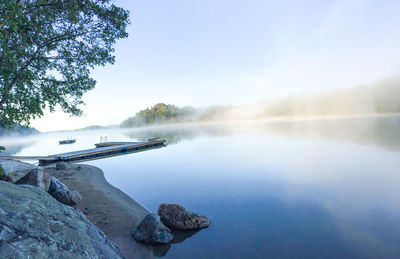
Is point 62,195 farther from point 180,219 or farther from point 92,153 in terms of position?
point 92,153

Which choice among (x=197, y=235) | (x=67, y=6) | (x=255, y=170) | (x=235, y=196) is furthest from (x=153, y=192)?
(x=67, y=6)

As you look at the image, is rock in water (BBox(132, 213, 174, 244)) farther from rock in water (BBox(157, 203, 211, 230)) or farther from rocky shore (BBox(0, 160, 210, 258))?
rock in water (BBox(157, 203, 211, 230))

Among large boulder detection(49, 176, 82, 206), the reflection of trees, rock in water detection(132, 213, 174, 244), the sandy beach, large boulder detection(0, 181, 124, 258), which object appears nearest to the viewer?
large boulder detection(0, 181, 124, 258)

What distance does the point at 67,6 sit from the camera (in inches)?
348

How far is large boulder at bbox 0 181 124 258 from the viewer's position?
3.10 m

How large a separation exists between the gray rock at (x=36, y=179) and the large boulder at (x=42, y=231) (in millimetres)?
4472

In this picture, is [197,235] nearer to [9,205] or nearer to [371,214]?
[9,205]

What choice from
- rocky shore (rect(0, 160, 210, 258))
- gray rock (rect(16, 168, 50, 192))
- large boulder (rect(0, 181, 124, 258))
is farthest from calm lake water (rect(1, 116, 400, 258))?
gray rock (rect(16, 168, 50, 192))

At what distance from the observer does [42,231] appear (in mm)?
3539

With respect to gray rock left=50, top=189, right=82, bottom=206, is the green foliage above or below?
above

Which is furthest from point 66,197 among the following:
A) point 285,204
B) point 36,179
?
point 285,204

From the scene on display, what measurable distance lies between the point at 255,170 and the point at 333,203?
786cm

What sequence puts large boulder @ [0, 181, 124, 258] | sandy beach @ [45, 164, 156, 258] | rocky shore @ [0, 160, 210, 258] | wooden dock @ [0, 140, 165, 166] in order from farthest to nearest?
1. wooden dock @ [0, 140, 165, 166]
2. sandy beach @ [45, 164, 156, 258]
3. rocky shore @ [0, 160, 210, 258]
4. large boulder @ [0, 181, 124, 258]

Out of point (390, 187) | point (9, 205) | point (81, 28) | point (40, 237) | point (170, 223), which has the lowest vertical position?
point (390, 187)
